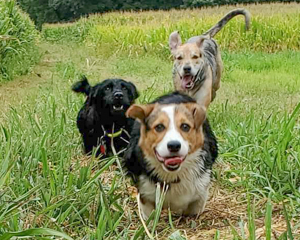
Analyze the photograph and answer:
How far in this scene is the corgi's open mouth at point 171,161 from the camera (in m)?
2.95

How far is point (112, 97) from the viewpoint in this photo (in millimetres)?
4406

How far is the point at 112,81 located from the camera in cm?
460

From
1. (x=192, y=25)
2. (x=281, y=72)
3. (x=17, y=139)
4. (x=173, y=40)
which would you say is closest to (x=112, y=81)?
(x=17, y=139)

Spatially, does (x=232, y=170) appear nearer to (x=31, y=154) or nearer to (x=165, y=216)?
(x=165, y=216)

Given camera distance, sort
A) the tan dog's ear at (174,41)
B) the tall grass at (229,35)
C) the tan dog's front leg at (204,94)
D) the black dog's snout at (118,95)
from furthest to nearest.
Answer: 1. the tall grass at (229,35)
2. the tan dog's ear at (174,41)
3. the tan dog's front leg at (204,94)
4. the black dog's snout at (118,95)

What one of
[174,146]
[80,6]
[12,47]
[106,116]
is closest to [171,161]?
[174,146]

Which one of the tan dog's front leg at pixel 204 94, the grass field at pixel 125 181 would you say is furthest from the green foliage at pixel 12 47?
the tan dog's front leg at pixel 204 94

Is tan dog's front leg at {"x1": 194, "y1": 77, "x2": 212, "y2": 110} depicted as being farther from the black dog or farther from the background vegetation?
the background vegetation

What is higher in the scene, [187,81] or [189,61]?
[189,61]

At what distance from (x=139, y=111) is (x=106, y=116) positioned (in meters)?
1.45

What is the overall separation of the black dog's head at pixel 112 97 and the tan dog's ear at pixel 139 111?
125 cm

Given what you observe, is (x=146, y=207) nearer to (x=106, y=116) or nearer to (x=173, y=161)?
(x=173, y=161)

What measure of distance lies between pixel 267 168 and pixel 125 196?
2.91 ft

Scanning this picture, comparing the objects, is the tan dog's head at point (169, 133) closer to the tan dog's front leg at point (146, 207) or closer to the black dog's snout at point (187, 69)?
the tan dog's front leg at point (146, 207)
